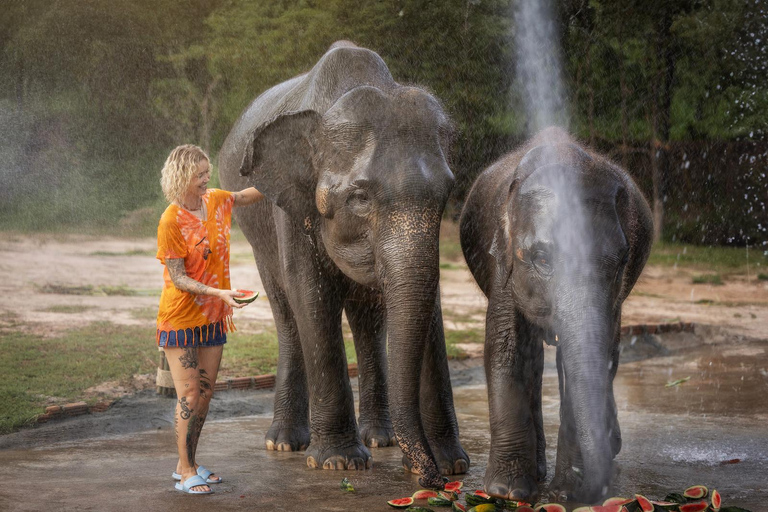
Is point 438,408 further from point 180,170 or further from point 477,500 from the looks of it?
point 180,170

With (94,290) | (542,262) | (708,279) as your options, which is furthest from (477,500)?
(708,279)

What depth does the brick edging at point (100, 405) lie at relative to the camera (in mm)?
7734

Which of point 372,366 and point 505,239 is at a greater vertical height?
point 505,239

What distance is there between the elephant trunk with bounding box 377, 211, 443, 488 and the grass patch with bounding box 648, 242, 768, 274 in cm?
1417

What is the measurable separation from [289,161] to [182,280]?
3.22 feet

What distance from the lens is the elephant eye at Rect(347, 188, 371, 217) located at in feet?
18.2

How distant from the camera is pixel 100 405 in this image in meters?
8.09

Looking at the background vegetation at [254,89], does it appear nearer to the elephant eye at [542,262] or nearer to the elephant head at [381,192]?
the elephant head at [381,192]

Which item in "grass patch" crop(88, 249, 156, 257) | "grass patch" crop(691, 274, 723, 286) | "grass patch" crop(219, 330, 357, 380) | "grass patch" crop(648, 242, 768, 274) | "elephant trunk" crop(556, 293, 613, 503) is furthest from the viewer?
"grass patch" crop(648, 242, 768, 274)

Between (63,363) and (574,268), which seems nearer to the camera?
(574,268)

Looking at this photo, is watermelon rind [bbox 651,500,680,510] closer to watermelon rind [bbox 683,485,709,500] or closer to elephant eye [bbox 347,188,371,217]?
watermelon rind [bbox 683,485,709,500]

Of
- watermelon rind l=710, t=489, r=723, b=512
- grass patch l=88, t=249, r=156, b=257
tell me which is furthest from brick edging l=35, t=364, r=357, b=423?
grass patch l=88, t=249, r=156, b=257

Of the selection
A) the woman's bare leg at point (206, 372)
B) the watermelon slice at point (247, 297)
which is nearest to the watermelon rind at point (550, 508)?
the watermelon slice at point (247, 297)

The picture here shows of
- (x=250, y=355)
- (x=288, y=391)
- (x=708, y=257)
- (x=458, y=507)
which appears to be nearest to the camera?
(x=458, y=507)
